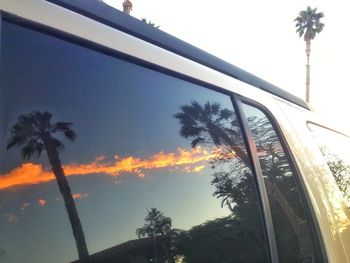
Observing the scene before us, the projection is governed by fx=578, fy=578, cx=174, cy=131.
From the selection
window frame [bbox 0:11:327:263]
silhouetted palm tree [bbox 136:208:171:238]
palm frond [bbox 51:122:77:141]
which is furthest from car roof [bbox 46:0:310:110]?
silhouetted palm tree [bbox 136:208:171:238]

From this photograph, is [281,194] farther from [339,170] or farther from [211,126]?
[339,170]

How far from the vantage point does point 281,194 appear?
2555 mm

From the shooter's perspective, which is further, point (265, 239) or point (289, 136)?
point (289, 136)

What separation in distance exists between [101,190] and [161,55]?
0.62 metres

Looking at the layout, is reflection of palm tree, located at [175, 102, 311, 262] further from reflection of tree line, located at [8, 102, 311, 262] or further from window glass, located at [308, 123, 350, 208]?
window glass, located at [308, 123, 350, 208]

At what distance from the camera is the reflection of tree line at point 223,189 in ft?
4.63

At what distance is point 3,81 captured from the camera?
133cm

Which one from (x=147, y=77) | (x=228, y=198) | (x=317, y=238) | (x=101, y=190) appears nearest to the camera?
(x=101, y=190)

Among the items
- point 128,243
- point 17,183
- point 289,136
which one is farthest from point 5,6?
point 289,136

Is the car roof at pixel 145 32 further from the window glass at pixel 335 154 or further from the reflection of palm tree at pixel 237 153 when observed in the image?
the window glass at pixel 335 154

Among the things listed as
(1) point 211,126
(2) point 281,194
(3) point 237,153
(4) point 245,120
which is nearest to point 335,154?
(2) point 281,194

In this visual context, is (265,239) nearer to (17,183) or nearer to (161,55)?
(161,55)

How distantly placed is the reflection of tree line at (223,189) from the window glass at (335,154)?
0.74m

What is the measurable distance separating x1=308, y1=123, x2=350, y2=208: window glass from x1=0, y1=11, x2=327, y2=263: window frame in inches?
24.4
